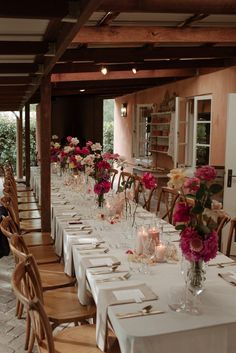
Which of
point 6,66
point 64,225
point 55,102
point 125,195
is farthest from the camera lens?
point 55,102

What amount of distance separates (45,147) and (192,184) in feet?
9.51

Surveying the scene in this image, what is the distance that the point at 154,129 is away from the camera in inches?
354

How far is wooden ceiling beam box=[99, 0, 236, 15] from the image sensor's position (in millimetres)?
2812

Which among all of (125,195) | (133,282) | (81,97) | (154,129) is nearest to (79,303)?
(133,282)

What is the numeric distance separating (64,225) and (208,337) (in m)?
1.90

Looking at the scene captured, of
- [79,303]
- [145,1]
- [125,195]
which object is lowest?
[79,303]

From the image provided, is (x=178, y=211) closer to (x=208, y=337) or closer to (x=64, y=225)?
(x=208, y=337)

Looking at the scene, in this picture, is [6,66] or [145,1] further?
[6,66]

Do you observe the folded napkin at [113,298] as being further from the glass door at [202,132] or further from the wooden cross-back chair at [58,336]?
the glass door at [202,132]

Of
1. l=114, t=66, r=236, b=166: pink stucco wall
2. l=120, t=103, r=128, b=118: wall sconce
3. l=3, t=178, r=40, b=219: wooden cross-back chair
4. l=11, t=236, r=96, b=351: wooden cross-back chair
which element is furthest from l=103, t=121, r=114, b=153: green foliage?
l=11, t=236, r=96, b=351: wooden cross-back chair

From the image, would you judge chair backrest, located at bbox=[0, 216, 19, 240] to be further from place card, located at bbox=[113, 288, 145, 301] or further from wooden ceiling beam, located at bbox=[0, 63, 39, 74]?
wooden ceiling beam, located at bbox=[0, 63, 39, 74]

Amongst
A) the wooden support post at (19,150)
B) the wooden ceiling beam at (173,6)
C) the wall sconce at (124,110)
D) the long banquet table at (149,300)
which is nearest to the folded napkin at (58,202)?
the long banquet table at (149,300)

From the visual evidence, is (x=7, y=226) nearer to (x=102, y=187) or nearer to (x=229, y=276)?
(x=102, y=187)

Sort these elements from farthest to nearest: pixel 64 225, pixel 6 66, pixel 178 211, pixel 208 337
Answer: pixel 6 66, pixel 64 225, pixel 178 211, pixel 208 337
